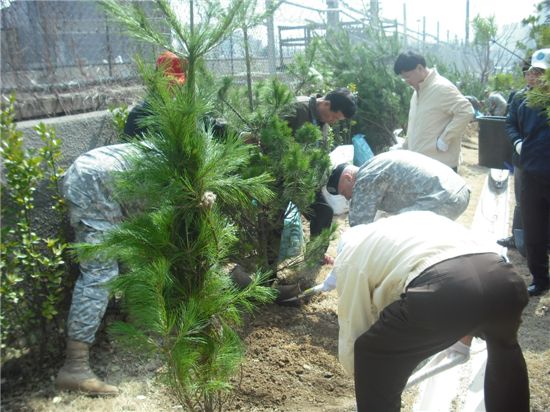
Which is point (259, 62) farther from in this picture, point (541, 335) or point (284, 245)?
point (541, 335)

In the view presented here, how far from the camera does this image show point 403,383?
218 centimetres

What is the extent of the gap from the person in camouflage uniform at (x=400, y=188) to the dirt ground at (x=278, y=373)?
813 millimetres

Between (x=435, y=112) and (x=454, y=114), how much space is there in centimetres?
15

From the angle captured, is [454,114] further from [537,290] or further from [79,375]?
[79,375]

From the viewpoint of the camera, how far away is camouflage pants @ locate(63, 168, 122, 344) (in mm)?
3016

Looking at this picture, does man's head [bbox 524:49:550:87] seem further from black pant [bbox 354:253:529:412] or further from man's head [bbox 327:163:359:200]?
black pant [bbox 354:253:529:412]

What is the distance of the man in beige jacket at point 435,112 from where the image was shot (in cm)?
475

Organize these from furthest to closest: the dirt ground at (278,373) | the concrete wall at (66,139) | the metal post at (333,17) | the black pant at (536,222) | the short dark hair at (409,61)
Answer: the metal post at (333,17) < the short dark hair at (409,61) < the black pant at (536,222) < the concrete wall at (66,139) < the dirt ground at (278,373)

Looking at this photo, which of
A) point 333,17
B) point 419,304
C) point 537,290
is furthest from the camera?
point 333,17

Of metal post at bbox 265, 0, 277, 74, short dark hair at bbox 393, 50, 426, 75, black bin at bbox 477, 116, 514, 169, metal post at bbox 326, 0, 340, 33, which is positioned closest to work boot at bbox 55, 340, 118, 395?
short dark hair at bbox 393, 50, 426, 75

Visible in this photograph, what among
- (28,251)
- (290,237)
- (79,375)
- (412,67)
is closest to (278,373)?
(290,237)

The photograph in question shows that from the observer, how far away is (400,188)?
3426 millimetres

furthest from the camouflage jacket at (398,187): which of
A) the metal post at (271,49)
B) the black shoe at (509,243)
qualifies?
the metal post at (271,49)

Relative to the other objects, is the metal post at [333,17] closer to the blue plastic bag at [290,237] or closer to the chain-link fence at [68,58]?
the chain-link fence at [68,58]
